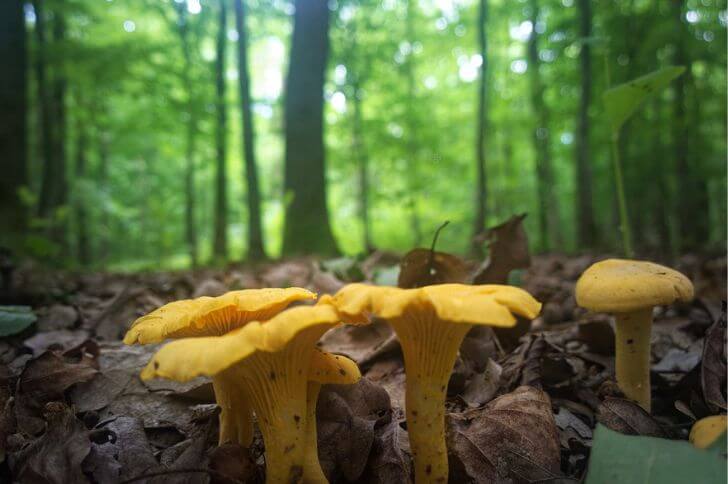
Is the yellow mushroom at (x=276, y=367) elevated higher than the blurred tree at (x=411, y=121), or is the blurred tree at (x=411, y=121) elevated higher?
the blurred tree at (x=411, y=121)

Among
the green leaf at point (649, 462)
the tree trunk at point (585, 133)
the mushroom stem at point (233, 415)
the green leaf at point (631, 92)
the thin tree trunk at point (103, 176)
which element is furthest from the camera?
the thin tree trunk at point (103, 176)

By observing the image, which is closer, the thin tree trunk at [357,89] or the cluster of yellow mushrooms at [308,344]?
the cluster of yellow mushrooms at [308,344]

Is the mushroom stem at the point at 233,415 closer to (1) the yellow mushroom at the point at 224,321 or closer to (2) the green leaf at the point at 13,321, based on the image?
(1) the yellow mushroom at the point at 224,321

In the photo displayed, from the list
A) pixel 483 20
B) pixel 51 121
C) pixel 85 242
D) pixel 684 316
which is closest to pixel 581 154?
pixel 483 20

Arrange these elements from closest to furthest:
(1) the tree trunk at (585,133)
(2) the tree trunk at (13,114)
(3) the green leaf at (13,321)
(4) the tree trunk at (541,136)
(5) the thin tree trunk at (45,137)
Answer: (3) the green leaf at (13,321), (1) the tree trunk at (585,133), (2) the tree trunk at (13,114), (4) the tree trunk at (541,136), (5) the thin tree trunk at (45,137)

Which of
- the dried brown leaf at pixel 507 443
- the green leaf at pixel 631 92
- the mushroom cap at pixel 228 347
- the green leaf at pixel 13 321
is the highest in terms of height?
the green leaf at pixel 631 92

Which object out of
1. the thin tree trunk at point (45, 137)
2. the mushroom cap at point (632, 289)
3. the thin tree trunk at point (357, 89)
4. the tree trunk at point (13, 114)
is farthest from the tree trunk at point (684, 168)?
the thin tree trunk at point (45, 137)

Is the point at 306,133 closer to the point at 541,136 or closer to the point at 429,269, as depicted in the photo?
the point at 541,136

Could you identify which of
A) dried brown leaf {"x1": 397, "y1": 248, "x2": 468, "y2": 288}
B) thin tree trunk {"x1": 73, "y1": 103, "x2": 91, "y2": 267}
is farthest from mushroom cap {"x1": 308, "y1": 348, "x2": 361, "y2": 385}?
thin tree trunk {"x1": 73, "y1": 103, "x2": 91, "y2": 267}

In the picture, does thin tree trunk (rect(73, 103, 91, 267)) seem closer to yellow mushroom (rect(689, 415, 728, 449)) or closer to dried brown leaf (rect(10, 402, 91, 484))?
dried brown leaf (rect(10, 402, 91, 484))
